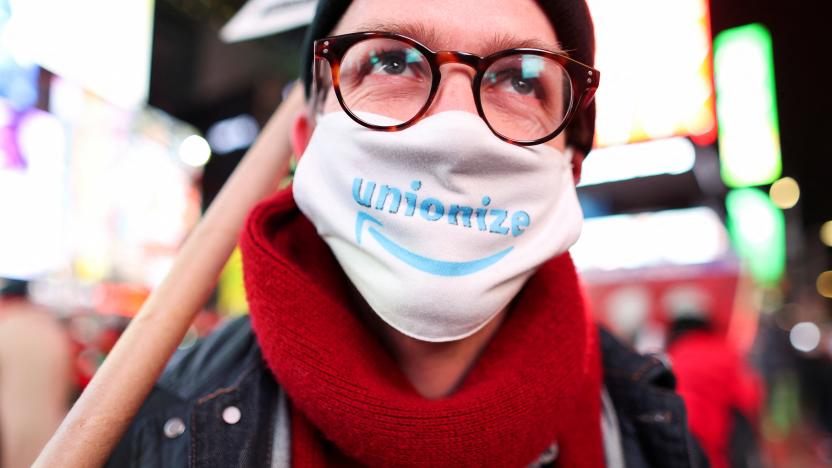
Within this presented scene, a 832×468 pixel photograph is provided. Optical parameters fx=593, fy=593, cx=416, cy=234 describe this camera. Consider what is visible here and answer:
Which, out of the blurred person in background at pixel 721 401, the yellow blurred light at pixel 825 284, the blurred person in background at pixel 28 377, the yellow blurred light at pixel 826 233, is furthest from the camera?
the yellow blurred light at pixel 825 284

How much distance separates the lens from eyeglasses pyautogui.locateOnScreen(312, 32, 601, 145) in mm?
942

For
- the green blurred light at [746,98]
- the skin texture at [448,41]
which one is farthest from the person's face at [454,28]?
the green blurred light at [746,98]

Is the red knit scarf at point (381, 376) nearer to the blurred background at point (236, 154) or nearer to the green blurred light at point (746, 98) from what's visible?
the blurred background at point (236, 154)

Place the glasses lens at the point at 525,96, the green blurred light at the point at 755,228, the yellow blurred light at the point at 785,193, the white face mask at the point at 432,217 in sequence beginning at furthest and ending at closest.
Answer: the yellow blurred light at the point at 785,193 < the green blurred light at the point at 755,228 < the glasses lens at the point at 525,96 < the white face mask at the point at 432,217

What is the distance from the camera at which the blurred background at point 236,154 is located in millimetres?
2498

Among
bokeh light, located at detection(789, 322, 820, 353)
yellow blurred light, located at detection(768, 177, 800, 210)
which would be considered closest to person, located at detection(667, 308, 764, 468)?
yellow blurred light, located at detection(768, 177, 800, 210)

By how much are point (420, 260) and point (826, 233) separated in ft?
44.1

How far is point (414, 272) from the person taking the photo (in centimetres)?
87

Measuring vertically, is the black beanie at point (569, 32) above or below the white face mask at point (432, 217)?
above

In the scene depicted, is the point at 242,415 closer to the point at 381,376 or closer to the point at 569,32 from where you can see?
the point at 381,376

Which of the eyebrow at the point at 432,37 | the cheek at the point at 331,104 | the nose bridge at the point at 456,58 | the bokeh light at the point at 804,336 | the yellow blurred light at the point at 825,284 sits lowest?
the bokeh light at the point at 804,336

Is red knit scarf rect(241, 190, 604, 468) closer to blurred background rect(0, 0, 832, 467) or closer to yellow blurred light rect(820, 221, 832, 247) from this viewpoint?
blurred background rect(0, 0, 832, 467)

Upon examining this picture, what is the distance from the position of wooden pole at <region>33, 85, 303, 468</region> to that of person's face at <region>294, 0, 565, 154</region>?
199 millimetres

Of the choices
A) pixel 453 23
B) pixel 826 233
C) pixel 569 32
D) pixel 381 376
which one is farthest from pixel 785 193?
pixel 381 376
